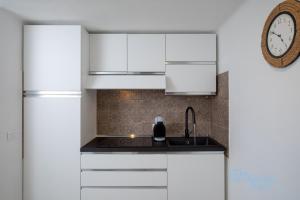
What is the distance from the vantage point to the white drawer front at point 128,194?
2.06m

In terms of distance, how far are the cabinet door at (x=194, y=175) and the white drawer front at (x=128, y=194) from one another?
0.12m

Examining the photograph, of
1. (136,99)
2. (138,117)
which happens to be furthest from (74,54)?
(138,117)

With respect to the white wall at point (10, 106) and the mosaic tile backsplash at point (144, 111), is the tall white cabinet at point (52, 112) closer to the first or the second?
the white wall at point (10, 106)

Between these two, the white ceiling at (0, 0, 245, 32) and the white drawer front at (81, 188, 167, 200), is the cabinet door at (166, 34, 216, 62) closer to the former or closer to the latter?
the white ceiling at (0, 0, 245, 32)

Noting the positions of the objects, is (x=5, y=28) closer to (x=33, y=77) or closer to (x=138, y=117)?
(x=33, y=77)

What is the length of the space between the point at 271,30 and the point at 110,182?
6.58 feet

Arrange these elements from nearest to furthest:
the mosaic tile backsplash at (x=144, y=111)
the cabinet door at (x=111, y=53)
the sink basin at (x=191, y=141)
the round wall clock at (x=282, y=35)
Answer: the round wall clock at (x=282, y=35) → the cabinet door at (x=111, y=53) → the sink basin at (x=191, y=141) → the mosaic tile backsplash at (x=144, y=111)

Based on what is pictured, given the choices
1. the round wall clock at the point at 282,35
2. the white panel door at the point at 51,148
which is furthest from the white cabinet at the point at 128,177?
the round wall clock at the point at 282,35

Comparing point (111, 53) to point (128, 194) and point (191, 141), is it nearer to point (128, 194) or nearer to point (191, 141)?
point (191, 141)

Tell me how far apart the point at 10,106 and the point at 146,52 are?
1568 millimetres

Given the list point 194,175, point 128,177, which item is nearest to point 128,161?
point 128,177

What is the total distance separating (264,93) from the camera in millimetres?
1380

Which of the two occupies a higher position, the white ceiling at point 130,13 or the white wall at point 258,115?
the white ceiling at point 130,13

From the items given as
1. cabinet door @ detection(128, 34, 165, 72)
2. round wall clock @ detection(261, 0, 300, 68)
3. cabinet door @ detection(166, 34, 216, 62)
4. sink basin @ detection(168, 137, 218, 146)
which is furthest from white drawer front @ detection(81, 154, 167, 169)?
round wall clock @ detection(261, 0, 300, 68)
